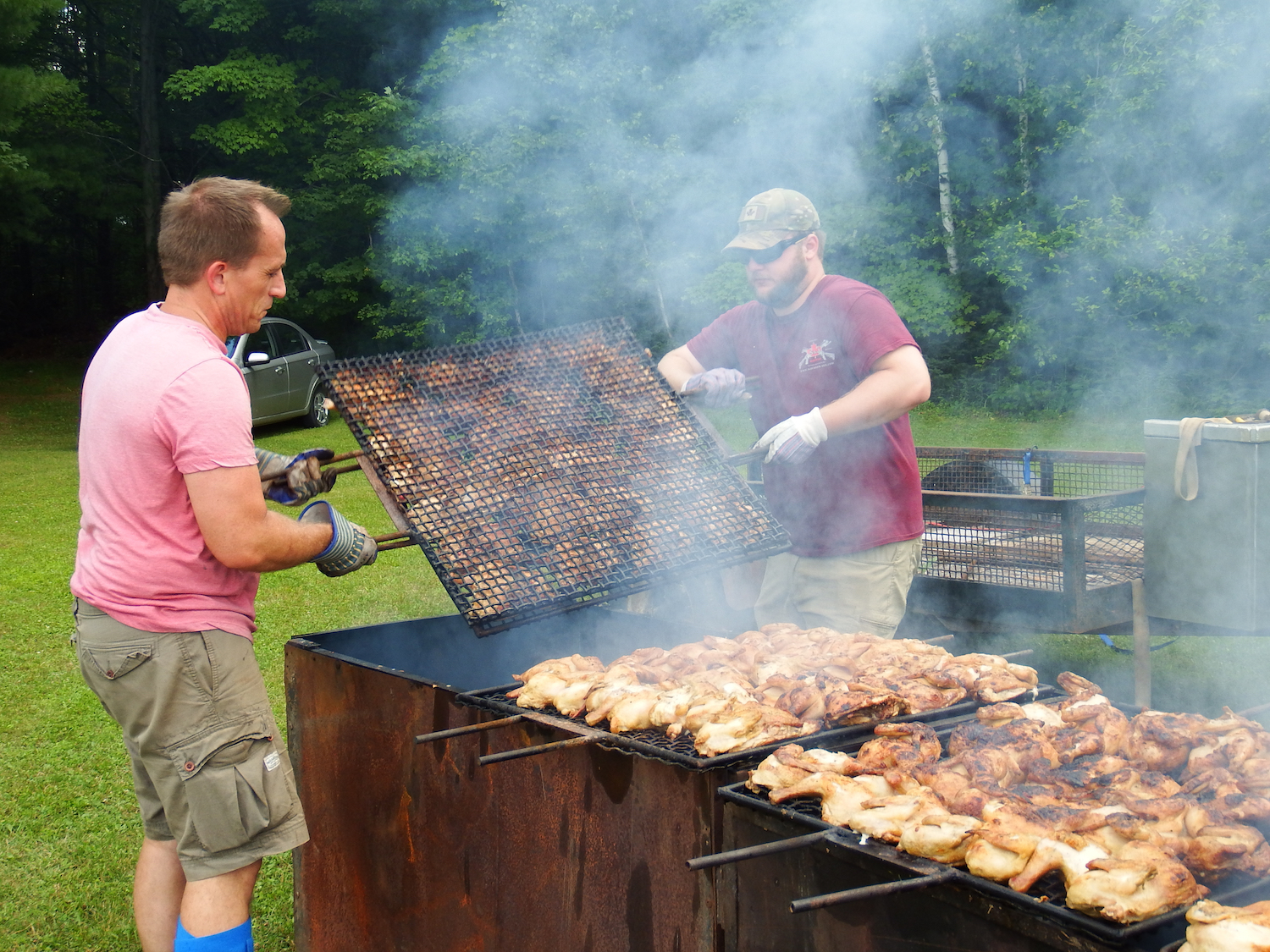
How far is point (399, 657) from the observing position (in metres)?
3.42

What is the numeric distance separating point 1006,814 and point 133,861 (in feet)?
12.0

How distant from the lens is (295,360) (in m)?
14.9

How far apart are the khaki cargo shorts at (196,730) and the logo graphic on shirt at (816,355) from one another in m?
2.00

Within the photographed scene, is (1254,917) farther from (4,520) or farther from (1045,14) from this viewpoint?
(4,520)

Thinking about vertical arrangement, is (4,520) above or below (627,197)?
below

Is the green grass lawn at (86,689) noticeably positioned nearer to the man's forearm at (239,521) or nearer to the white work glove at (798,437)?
the man's forearm at (239,521)

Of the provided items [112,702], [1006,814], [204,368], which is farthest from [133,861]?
[1006,814]

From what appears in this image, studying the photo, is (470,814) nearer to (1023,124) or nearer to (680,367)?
(680,367)

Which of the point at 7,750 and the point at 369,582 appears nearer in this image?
the point at 7,750

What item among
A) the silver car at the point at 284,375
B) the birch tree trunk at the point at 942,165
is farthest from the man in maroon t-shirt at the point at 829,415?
the silver car at the point at 284,375

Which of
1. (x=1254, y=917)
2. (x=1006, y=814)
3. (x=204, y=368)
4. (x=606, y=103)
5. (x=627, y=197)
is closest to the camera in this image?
(x=1254, y=917)

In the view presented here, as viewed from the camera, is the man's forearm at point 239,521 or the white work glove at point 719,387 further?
the white work glove at point 719,387

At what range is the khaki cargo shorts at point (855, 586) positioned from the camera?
3.44m

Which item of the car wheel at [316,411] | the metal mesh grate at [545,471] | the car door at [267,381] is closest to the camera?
the metal mesh grate at [545,471]
